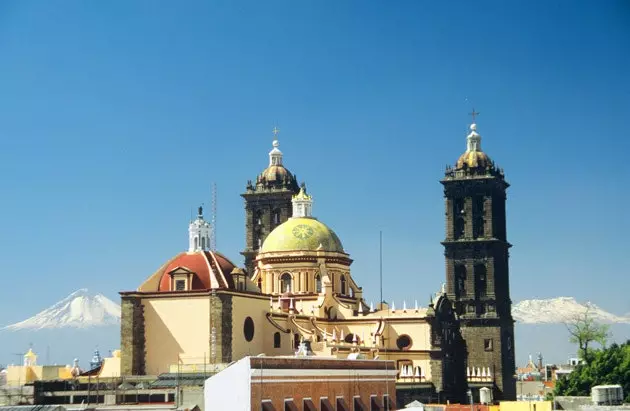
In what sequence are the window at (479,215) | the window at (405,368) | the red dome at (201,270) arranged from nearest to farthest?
the red dome at (201,270)
the window at (405,368)
the window at (479,215)

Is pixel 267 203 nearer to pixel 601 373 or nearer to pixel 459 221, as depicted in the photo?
pixel 459 221

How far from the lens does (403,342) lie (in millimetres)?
101188

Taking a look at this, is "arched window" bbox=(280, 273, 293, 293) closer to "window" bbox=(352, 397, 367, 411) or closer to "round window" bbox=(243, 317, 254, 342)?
"round window" bbox=(243, 317, 254, 342)

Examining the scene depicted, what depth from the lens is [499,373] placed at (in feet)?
399

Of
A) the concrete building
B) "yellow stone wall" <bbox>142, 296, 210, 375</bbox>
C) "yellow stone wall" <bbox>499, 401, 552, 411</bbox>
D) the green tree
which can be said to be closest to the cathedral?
"yellow stone wall" <bbox>142, 296, 210, 375</bbox>

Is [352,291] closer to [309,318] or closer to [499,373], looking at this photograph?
[309,318]

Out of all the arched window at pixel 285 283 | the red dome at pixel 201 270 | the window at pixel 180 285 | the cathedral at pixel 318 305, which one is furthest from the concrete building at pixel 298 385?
the arched window at pixel 285 283

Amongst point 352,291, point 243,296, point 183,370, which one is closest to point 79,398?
point 183,370

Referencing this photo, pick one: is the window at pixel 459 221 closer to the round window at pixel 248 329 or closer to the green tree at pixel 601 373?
the green tree at pixel 601 373

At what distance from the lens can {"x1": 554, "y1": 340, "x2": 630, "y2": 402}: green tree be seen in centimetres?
9712

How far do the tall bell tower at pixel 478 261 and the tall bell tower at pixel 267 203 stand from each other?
16.5m

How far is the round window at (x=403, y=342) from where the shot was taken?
332ft

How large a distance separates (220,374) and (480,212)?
210 feet

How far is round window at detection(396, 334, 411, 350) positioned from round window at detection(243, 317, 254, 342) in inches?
725
